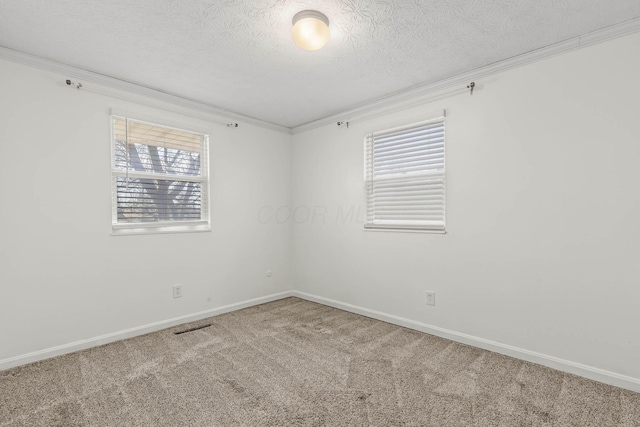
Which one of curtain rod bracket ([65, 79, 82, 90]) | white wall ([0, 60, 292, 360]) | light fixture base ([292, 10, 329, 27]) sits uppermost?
light fixture base ([292, 10, 329, 27])

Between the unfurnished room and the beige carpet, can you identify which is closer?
the beige carpet

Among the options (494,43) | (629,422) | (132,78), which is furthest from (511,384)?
(132,78)

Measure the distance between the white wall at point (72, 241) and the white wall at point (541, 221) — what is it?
2.16 m

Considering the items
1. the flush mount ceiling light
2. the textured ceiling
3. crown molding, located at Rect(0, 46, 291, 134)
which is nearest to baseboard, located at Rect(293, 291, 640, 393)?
the textured ceiling

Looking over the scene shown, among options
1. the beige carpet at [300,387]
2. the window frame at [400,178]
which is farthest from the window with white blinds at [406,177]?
the beige carpet at [300,387]

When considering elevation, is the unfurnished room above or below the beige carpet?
above

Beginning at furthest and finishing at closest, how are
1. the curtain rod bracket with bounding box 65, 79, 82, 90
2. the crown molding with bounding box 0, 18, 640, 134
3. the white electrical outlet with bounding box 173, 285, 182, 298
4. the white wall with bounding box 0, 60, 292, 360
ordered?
the white electrical outlet with bounding box 173, 285, 182, 298 → the curtain rod bracket with bounding box 65, 79, 82, 90 → the white wall with bounding box 0, 60, 292, 360 → the crown molding with bounding box 0, 18, 640, 134

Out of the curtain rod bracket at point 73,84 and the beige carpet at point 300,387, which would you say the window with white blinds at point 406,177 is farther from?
the curtain rod bracket at point 73,84

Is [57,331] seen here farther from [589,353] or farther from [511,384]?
[589,353]

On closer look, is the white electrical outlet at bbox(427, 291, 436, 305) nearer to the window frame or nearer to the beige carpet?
the beige carpet

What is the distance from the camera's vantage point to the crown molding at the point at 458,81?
2.18 metres

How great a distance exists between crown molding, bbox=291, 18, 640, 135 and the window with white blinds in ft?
0.81

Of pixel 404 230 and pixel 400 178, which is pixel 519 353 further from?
pixel 400 178

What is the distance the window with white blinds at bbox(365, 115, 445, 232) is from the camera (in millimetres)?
3119
